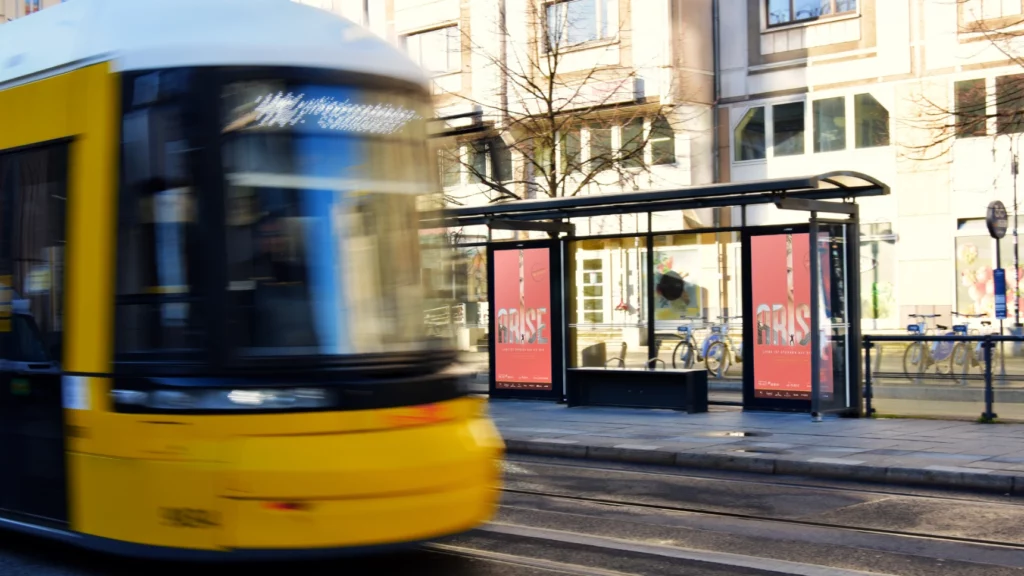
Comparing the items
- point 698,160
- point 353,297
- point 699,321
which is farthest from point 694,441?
point 698,160

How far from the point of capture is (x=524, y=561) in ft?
23.4

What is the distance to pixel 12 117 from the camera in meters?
7.11

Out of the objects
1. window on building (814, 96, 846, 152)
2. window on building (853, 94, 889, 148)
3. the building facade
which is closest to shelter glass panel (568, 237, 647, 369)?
the building facade

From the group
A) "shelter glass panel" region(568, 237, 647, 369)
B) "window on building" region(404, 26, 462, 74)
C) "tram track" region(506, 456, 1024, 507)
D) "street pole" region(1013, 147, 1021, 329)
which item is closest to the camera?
"tram track" region(506, 456, 1024, 507)

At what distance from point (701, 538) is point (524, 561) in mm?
1430

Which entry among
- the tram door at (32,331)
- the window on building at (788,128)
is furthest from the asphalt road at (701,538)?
the window on building at (788,128)

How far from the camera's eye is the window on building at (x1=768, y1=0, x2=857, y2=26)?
3155 cm

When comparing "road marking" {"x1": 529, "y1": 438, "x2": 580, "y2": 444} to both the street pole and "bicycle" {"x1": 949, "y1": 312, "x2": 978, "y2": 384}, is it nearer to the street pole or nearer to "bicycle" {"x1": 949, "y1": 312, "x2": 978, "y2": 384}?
"bicycle" {"x1": 949, "y1": 312, "x2": 978, "y2": 384}

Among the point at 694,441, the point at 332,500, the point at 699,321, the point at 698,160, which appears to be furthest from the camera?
the point at 698,160

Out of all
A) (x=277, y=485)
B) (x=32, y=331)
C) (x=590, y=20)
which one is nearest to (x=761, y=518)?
(x=277, y=485)

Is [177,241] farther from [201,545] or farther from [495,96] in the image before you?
[495,96]

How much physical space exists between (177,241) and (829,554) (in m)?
4.36

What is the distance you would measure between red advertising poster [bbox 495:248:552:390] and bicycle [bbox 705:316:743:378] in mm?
2382

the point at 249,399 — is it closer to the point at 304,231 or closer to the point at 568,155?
the point at 304,231
